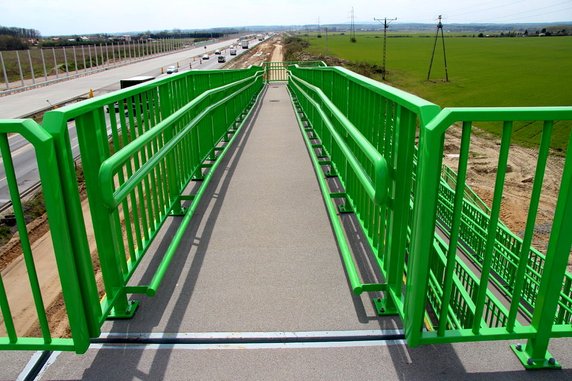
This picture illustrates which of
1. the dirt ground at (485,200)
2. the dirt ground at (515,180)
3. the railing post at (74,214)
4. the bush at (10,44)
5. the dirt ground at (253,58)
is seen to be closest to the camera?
the railing post at (74,214)

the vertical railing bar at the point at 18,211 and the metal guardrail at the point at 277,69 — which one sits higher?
the vertical railing bar at the point at 18,211

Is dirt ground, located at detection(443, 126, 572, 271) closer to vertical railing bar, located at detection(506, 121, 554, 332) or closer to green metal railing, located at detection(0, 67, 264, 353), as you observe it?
vertical railing bar, located at detection(506, 121, 554, 332)

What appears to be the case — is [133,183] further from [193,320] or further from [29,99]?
[29,99]

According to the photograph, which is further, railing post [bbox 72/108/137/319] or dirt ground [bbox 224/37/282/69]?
dirt ground [bbox 224/37/282/69]

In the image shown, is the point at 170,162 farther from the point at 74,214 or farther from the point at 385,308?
the point at 385,308

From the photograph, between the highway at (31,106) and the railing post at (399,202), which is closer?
the railing post at (399,202)

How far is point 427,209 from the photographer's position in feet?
6.81

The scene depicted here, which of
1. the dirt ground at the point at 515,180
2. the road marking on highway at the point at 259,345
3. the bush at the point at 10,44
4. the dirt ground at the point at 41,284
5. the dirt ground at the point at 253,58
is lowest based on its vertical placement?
the dirt ground at the point at 515,180

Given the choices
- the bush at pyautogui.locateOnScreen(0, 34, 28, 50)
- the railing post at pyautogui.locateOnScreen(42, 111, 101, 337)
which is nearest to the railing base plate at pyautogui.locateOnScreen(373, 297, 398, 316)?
the railing post at pyautogui.locateOnScreen(42, 111, 101, 337)

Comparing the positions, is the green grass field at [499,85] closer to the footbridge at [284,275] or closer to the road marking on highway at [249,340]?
the footbridge at [284,275]

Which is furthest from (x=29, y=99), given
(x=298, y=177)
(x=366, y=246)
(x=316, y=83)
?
(x=366, y=246)

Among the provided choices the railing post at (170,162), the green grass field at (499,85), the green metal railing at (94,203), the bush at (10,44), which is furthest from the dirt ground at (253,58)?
the green metal railing at (94,203)

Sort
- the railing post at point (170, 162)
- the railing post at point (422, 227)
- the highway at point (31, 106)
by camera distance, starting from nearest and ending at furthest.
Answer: the railing post at point (422, 227), the railing post at point (170, 162), the highway at point (31, 106)

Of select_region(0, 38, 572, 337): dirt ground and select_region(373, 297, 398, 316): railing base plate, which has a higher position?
select_region(373, 297, 398, 316): railing base plate
